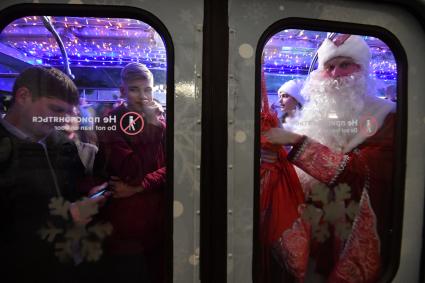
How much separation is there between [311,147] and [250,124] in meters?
0.39

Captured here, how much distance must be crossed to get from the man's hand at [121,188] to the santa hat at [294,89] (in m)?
0.91

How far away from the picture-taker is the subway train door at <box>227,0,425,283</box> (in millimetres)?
1669

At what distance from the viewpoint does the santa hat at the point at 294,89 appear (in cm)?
174

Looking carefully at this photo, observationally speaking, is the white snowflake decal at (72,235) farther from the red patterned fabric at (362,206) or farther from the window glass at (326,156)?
the red patterned fabric at (362,206)

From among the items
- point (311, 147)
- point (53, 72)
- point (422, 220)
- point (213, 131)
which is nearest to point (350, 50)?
point (311, 147)

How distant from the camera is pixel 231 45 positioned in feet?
5.39

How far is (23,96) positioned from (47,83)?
0.41 feet

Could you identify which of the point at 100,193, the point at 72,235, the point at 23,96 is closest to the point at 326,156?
the point at 100,193

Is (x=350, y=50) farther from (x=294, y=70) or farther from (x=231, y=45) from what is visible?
(x=231, y=45)

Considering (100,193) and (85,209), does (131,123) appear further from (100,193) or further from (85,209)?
(85,209)

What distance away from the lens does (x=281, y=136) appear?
1754 mm

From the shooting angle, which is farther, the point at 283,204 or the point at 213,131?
Result: the point at 283,204

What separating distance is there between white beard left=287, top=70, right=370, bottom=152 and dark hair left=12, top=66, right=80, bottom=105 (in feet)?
3.69

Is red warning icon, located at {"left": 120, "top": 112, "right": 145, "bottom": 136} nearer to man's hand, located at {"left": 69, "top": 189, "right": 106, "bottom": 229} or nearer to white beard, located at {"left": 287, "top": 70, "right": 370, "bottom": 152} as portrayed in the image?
man's hand, located at {"left": 69, "top": 189, "right": 106, "bottom": 229}
